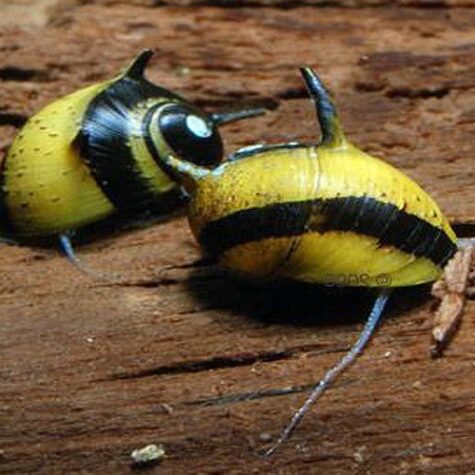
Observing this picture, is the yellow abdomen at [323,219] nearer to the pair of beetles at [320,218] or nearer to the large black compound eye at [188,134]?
the pair of beetles at [320,218]

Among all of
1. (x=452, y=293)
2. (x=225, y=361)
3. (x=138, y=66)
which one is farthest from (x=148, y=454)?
(x=138, y=66)

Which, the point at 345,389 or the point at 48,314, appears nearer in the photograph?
the point at 345,389

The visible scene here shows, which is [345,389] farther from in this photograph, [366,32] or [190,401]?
[366,32]

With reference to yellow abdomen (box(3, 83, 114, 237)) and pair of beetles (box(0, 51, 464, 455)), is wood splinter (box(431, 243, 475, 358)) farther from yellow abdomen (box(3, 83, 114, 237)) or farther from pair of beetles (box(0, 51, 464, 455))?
yellow abdomen (box(3, 83, 114, 237))

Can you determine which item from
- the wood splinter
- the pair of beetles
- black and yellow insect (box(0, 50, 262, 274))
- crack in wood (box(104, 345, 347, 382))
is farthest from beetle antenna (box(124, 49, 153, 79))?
the wood splinter

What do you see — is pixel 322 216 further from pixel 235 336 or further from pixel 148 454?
pixel 148 454

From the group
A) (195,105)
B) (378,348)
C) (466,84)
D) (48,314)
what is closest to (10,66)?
(195,105)
